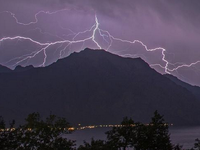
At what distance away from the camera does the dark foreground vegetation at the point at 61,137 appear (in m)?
21.8

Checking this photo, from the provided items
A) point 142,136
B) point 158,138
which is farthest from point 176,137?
point 158,138

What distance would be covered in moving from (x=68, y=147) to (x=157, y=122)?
883 cm

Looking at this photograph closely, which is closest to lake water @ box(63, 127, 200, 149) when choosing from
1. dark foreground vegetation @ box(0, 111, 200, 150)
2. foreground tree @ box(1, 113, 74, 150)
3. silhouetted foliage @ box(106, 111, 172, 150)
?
silhouetted foliage @ box(106, 111, 172, 150)

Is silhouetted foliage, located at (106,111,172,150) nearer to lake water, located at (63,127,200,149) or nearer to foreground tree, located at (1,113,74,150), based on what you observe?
foreground tree, located at (1,113,74,150)

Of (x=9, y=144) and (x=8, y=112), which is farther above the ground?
(x=8, y=112)

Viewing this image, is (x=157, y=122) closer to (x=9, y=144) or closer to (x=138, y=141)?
(x=138, y=141)

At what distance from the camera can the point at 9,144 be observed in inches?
830

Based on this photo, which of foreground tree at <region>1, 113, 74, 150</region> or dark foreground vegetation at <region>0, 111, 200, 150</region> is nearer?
dark foreground vegetation at <region>0, 111, 200, 150</region>

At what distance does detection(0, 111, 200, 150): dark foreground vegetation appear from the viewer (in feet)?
71.5

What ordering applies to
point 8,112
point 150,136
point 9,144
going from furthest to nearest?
1. point 8,112
2. point 150,136
3. point 9,144

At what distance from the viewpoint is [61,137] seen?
25.1m

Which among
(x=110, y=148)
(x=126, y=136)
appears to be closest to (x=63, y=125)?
(x=110, y=148)

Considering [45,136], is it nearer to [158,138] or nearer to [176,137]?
[158,138]

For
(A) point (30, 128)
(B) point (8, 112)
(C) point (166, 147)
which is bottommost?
(C) point (166, 147)
